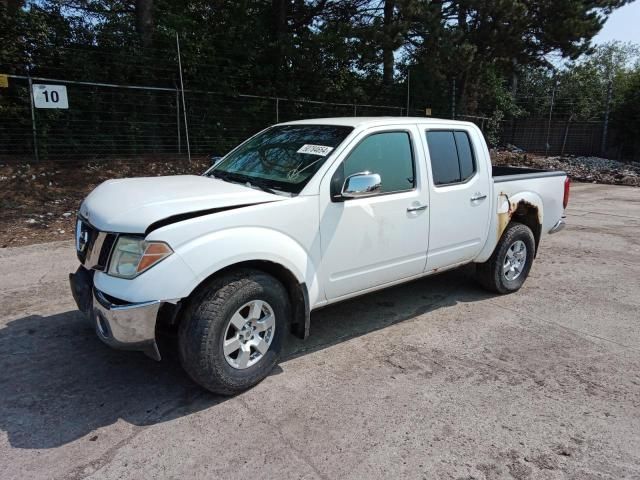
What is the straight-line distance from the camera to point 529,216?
5801 millimetres

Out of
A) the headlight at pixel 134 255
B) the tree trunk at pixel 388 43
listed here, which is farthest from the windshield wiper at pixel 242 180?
the tree trunk at pixel 388 43

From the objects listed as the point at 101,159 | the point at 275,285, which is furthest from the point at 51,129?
the point at 275,285

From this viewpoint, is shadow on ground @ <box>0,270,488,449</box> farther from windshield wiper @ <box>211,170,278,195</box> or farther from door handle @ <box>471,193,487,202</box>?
windshield wiper @ <box>211,170,278,195</box>

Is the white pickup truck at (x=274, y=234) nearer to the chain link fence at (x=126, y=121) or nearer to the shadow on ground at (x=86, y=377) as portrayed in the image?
the shadow on ground at (x=86, y=377)

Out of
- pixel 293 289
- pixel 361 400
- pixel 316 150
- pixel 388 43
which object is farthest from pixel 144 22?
pixel 361 400

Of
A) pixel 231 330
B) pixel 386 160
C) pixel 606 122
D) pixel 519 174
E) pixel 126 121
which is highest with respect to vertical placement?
pixel 606 122

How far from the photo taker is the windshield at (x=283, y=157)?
3.83 m

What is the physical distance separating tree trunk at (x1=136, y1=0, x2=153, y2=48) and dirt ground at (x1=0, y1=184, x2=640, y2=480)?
391 inches

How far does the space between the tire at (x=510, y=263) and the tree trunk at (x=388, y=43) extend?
10315 millimetres

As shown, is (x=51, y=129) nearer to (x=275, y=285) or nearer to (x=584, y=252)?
(x=275, y=285)

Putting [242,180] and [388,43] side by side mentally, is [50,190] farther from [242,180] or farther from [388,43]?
[388,43]

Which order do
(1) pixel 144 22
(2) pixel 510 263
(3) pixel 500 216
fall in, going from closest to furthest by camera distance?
(3) pixel 500 216 < (2) pixel 510 263 < (1) pixel 144 22

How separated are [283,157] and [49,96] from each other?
9.25m

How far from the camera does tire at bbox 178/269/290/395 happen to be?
122 inches
